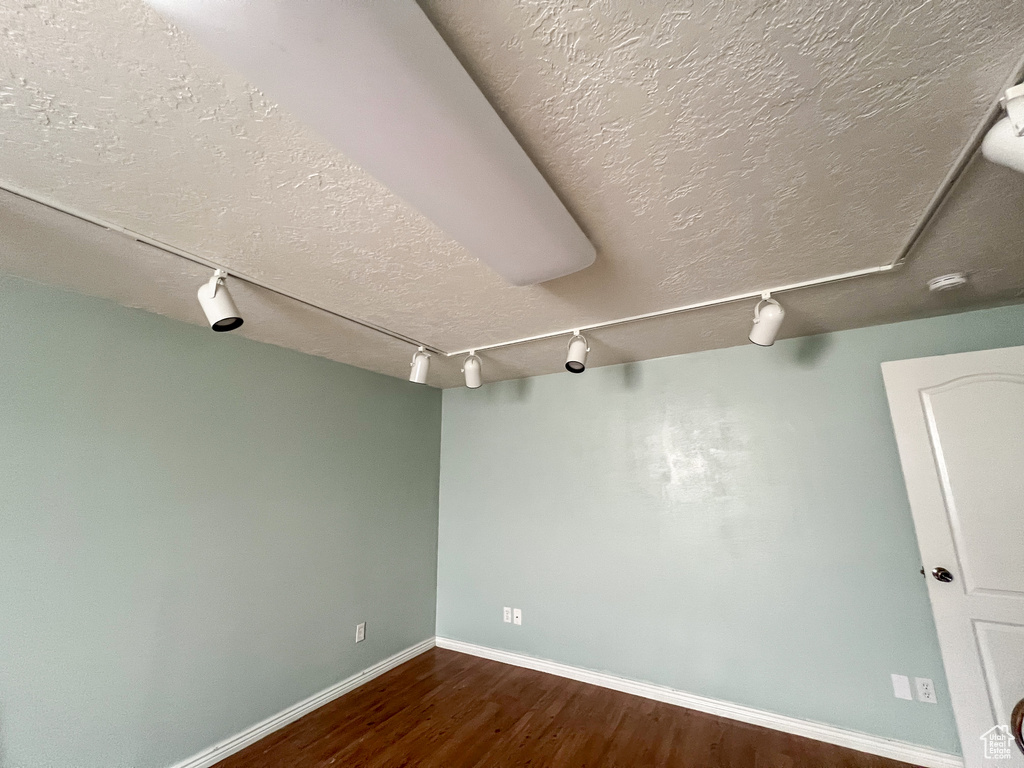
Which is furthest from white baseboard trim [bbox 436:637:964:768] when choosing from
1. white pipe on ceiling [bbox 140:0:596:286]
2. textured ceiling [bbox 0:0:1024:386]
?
white pipe on ceiling [bbox 140:0:596:286]

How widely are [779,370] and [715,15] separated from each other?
232 cm

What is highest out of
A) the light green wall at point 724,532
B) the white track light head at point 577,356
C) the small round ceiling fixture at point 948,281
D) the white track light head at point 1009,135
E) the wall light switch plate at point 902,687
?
the small round ceiling fixture at point 948,281

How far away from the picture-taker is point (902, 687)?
7.03ft

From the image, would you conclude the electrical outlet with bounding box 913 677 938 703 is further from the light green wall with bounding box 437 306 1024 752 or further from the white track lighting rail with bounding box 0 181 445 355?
the white track lighting rail with bounding box 0 181 445 355

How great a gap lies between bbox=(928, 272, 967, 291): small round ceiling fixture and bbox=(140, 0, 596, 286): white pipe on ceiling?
1.83 m

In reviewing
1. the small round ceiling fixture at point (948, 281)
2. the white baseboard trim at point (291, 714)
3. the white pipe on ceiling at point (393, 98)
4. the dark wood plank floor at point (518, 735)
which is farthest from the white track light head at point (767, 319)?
the white baseboard trim at point (291, 714)

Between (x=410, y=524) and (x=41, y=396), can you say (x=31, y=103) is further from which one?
(x=410, y=524)

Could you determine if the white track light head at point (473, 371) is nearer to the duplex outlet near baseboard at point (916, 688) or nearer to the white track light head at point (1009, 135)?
the white track light head at point (1009, 135)

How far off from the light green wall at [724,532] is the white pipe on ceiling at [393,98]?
2029 mm

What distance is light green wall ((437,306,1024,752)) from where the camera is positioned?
7.39 feet

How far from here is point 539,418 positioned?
345cm

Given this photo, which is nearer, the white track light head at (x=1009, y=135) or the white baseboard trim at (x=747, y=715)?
the white track light head at (x=1009, y=135)

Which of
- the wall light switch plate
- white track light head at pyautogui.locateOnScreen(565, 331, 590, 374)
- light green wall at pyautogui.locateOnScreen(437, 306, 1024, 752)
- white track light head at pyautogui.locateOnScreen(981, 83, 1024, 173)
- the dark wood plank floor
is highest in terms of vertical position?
white track light head at pyautogui.locateOnScreen(981, 83, 1024, 173)

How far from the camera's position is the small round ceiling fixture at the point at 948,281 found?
6.09 feet
